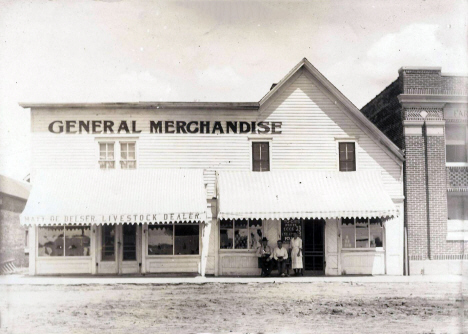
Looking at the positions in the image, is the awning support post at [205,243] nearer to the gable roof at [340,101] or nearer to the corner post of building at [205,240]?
the corner post of building at [205,240]

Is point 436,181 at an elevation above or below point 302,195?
above

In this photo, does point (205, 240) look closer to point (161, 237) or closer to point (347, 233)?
point (161, 237)

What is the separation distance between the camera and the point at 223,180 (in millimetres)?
22516

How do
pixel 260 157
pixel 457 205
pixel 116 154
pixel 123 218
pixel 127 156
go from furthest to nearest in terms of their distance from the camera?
pixel 457 205 < pixel 260 157 < pixel 127 156 < pixel 116 154 < pixel 123 218

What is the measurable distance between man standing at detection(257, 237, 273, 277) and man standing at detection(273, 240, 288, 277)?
0.26 m

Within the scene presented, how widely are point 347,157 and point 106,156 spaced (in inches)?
368

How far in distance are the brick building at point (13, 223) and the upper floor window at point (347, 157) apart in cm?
1234

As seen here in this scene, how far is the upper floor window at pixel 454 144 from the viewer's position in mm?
23453

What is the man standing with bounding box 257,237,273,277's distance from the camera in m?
22.0

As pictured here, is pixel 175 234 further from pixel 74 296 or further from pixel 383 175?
pixel 383 175

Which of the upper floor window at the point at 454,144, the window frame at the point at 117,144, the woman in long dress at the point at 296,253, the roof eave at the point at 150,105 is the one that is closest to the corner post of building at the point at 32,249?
the window frame at the point at 117,144

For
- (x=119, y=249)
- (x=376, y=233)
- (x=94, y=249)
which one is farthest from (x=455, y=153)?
(x=94, y=249)

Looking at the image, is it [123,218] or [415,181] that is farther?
[415,181]

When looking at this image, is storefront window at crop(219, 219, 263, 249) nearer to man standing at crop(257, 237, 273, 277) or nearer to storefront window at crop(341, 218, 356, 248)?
man standing at crop(257, 237, 273, 277)
